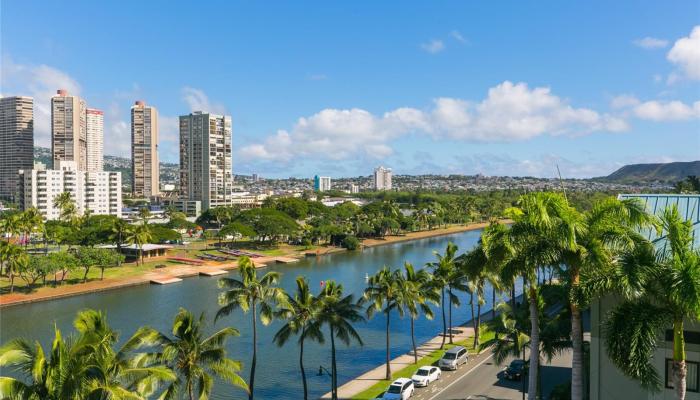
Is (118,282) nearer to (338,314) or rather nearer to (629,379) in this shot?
(338,314)

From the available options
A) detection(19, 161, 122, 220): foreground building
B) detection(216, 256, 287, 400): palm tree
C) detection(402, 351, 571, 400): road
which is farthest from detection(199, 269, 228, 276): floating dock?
detection(19, 161, 122, 220): foreground building

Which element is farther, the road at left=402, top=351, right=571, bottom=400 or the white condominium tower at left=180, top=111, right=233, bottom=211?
the white condominium tower at left=180, top=111, right=233, bottom=211

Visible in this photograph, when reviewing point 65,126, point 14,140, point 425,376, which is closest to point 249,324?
point 425,376

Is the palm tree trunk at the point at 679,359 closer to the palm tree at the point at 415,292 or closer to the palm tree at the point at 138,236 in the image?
the palm tree at the point at 415,292

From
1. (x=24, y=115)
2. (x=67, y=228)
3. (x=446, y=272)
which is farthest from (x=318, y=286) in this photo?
(x=24, y=115)

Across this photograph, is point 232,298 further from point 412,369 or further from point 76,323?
point 412,369

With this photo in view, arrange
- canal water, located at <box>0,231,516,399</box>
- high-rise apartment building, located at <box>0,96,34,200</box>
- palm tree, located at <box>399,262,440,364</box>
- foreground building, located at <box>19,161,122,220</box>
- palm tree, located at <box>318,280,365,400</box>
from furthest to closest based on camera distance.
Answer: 1. high-rise apartment building, located at <box>0,96,34,200</box>
2. foreground building, located at <box>19,161,122,220</box>
3. canal water, located at <box>0,231,516,399</box>
4. palm tree, located at <box>399,262,440,364</box>
5. palm tree, located at <box>318,280,365,400</box>

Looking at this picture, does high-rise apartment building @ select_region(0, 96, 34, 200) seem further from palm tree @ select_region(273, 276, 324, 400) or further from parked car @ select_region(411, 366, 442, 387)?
parked car @ select_region(411, 366, 442, 387)
